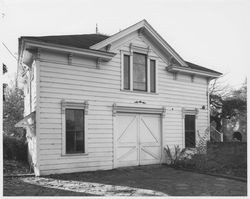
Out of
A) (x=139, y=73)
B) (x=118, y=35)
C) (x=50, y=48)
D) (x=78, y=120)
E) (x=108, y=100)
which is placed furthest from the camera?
(x=139, y=73)

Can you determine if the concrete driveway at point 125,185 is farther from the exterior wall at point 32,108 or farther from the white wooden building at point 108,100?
the exterior wall at point 32,108

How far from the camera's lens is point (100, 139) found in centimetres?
1155

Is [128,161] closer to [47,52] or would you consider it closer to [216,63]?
[47,52]

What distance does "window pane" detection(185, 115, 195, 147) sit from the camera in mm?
14461

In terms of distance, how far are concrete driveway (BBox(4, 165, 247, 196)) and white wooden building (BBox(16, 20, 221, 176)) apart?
98 cm

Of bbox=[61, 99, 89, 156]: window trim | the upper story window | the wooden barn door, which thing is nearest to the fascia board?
the upper story window

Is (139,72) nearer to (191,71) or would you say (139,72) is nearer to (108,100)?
(108,100)

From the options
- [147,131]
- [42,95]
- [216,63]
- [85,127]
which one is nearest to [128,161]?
[147,131]

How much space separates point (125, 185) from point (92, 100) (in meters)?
3.97

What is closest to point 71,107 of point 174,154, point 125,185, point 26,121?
point 26,121

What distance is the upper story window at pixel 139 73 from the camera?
12562 millimetres

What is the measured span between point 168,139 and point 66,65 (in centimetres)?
592

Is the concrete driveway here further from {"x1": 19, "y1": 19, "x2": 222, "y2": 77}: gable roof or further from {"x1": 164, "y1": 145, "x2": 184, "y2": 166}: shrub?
{"x1": 19, "y1": 19, "x2": 222, "y2": 77}: gable roof

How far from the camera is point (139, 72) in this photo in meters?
12.9
